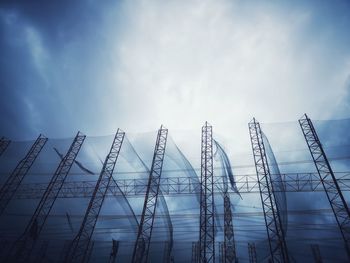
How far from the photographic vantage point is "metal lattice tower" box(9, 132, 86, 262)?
1825cm

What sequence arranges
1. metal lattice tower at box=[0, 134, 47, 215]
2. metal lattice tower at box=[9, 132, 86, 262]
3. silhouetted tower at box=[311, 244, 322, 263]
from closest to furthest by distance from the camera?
1. metal lattice tower at box=[9, 132, 86, 262]
2. metal lattice tower at box=[0, 134, 47, 215]
3. silhouetted tower at box=[311, 244, 322, 263]

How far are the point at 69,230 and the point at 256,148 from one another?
23.8m

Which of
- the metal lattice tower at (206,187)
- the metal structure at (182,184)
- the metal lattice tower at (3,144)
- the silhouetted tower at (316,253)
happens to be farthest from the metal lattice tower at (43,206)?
the silhouetted tower at (316,253)

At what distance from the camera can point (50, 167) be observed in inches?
1025

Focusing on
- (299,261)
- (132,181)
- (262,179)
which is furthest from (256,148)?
(299,261)

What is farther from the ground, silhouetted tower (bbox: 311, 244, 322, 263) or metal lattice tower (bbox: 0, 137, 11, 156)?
metal lattice tower (bbox: 0, 137, 11, 156)

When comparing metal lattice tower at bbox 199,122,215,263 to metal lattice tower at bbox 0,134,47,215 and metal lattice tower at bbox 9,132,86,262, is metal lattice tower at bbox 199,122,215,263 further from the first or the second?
metal lattice tower at bbox 0,134,47,215

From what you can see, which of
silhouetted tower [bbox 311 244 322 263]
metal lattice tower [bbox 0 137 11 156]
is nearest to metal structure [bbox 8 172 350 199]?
metal lattice tower [bbox 0 137 11 156]

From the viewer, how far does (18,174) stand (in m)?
23.0

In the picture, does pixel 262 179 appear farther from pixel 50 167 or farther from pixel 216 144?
pixel 50 167

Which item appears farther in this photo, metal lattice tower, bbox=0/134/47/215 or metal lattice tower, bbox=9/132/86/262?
metal lattice tower, bbox=0/134/47/215

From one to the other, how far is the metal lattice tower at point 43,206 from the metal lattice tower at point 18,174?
283 centimetres

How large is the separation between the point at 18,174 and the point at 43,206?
155 inches

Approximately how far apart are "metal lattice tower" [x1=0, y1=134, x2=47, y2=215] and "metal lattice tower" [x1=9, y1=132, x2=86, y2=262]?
2.83 meters
